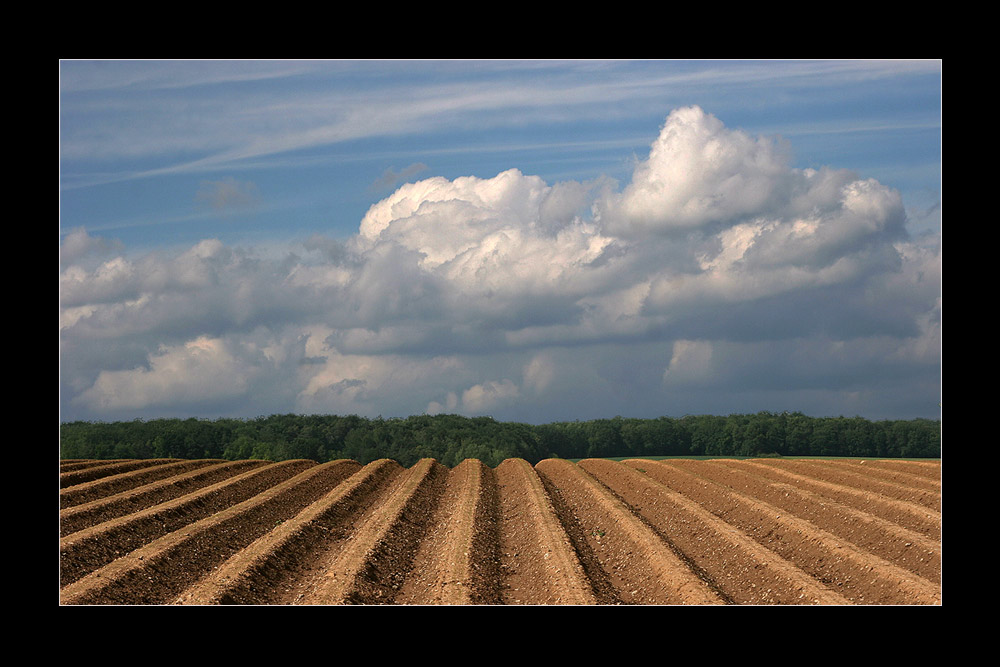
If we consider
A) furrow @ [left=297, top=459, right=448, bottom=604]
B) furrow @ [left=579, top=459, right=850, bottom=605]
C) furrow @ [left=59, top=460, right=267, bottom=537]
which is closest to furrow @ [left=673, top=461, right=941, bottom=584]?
furrow @ [left=579, top=459, right=850, bottom=605]

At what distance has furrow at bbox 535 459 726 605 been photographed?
40.0ft

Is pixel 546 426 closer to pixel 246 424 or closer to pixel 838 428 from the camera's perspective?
pixel 838 428

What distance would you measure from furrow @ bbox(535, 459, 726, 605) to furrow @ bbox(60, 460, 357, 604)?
27.6ft

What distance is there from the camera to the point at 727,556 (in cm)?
1532

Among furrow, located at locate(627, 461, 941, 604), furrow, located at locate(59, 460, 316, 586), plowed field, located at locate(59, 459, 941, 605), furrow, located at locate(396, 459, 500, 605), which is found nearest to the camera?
furrow, located at locate(627, 461, 941, 604)

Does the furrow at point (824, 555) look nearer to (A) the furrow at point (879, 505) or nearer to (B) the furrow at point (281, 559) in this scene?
(A) the furrow at point (879, 505)

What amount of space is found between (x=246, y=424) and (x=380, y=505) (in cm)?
4568

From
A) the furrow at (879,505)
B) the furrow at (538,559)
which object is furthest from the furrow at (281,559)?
the furrow at (879,505)

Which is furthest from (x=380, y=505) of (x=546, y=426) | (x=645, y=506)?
(x=546, y=426)

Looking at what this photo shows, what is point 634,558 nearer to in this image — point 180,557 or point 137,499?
point 180,557

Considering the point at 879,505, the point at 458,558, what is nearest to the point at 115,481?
the point at 458,558

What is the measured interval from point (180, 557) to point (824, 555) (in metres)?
13.5

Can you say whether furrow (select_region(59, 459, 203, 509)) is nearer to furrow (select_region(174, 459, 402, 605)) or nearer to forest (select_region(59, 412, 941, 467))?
furrow (select_region(174, 459, 402, 605))

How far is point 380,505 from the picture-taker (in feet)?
80.4
